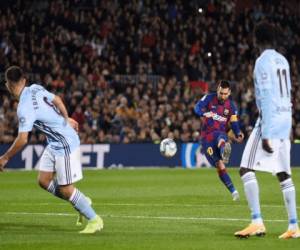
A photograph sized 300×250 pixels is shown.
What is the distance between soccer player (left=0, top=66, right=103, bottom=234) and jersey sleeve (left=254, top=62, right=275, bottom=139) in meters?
2.67

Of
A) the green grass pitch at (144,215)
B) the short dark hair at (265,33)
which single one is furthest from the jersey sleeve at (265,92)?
the green grass pitch at (144,215)

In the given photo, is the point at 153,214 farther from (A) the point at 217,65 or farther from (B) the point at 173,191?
(A) the point at 217,65

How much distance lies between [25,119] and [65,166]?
2.87 ft

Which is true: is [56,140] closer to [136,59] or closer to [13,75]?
[13,75]

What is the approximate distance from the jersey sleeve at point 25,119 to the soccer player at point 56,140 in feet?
0.04

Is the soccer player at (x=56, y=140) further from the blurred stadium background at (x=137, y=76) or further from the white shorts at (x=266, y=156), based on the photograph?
the blurred stadium background at (x=137, y=76)

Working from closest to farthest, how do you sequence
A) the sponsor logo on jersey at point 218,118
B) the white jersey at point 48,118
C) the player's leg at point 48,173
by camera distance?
the white jersey at point 48,118 → the player's leg at point 48,173 → the sponsor logo on jersey at point 218,118

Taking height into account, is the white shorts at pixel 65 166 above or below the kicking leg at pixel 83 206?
above

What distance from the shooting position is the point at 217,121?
18.8 meters

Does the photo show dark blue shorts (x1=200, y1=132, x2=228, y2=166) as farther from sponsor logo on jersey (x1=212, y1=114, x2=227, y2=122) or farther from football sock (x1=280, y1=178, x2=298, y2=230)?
football sock (x1=280, y1=178, x2=298, y2=230)

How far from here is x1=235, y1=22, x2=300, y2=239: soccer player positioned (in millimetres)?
11188

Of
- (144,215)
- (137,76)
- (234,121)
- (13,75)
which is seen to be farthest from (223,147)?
(137,76)

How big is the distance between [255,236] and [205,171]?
1701 cm

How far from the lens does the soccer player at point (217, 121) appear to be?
18.5 m
